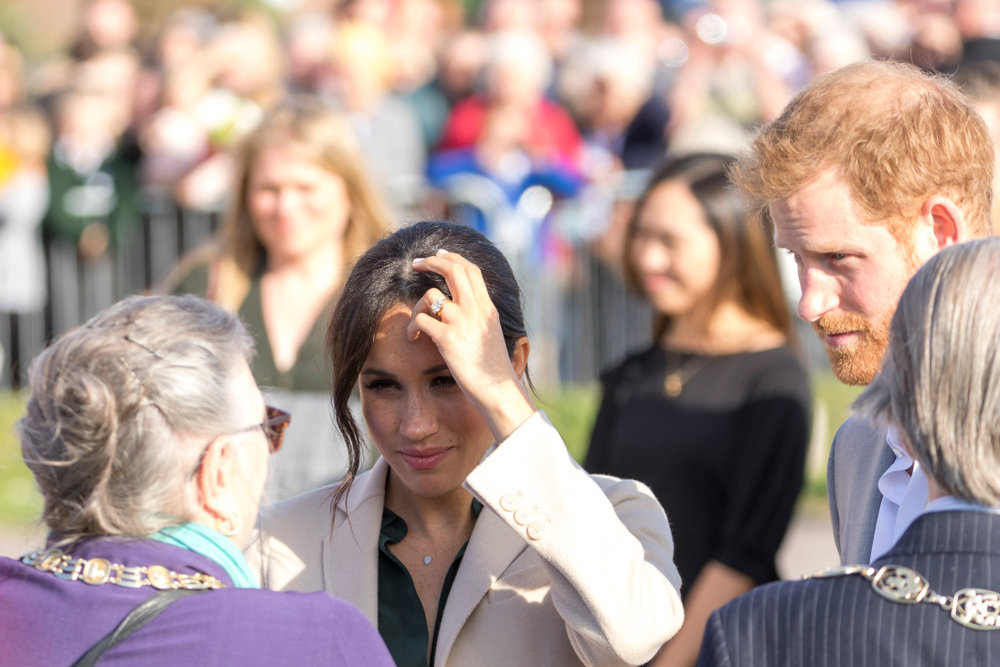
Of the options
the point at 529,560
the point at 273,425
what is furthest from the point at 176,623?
the point at 529,560

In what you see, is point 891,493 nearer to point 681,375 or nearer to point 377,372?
point 377,372

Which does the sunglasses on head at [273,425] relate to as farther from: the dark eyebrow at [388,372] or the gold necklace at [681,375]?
the gold necklace at [681,375]

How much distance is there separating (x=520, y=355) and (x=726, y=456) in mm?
1394

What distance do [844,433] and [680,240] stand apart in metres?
1.61

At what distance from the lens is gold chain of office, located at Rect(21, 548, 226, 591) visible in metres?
1.73

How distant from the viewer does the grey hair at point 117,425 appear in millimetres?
1799

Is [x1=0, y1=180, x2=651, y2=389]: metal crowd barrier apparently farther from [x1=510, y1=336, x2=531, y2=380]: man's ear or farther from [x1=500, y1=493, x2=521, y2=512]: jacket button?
[x1=500, y1=493, x2=521, y2=512]: jacket button

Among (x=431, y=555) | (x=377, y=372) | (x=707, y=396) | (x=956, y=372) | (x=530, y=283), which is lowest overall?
(x=530, y=283)

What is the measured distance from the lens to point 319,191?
4262 millimetres

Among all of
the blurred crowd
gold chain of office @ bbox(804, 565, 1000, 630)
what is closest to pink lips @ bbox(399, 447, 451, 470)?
gold chain of office @ bbox(804, 565, 1000, 630)

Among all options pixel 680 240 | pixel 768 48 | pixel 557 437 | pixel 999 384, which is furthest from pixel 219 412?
pixel 768 48

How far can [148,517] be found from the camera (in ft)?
6.02

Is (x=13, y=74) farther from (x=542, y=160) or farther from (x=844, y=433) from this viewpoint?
(x=844, y=433)

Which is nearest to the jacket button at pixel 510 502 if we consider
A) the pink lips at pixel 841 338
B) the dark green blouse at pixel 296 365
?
the pink lips at pixel 841 338
